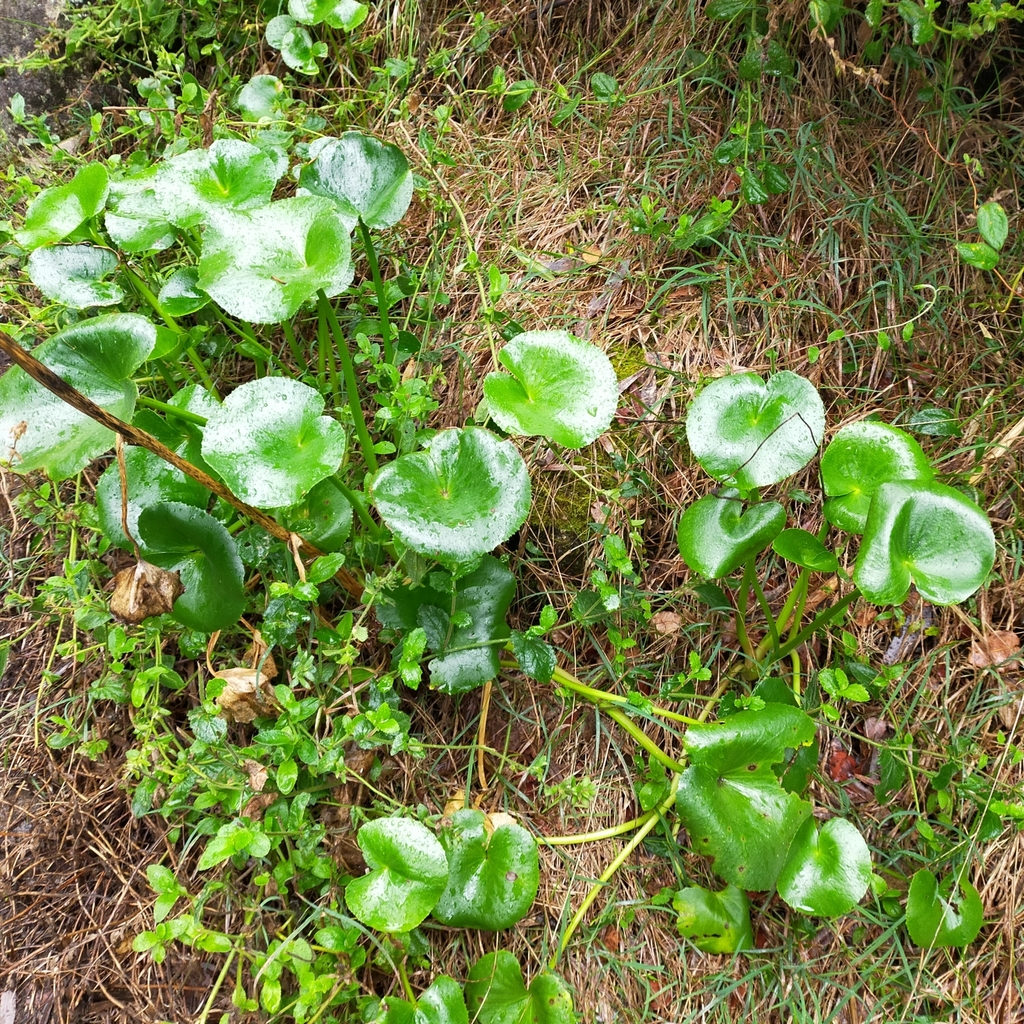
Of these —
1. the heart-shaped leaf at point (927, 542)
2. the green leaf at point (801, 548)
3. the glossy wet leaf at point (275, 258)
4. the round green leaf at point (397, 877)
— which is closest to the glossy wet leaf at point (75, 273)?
the glossy wet leaf at point (275, 258)

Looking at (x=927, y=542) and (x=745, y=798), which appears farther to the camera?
(x=745, y=798)

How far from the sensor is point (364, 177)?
58.3 inches

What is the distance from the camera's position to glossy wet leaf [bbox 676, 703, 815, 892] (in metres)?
1.28

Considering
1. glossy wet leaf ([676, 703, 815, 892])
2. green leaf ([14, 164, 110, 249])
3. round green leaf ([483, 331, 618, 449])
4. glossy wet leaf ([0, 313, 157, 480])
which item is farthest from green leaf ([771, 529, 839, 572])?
green leaf ([14, 164, 110, 249])

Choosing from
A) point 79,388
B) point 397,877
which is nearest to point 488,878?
point 397,877

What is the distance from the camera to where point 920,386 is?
162cm

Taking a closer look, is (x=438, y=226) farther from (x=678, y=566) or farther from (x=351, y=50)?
(x=678, y=566)

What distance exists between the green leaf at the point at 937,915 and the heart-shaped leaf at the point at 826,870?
0.13 meters

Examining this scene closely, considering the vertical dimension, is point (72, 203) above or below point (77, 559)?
above

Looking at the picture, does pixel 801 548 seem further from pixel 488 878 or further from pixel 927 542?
pixel 488 878

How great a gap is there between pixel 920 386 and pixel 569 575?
0.87 m

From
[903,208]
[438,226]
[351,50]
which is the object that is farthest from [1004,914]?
[351,50]

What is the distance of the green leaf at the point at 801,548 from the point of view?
1297mm

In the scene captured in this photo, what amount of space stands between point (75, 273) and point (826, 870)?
1.84m
